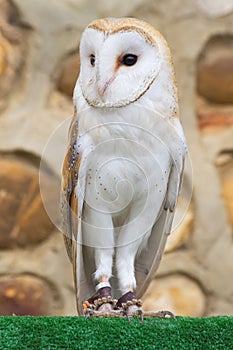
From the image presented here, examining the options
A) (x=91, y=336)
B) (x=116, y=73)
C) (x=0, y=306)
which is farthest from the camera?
(x=0, y=306)

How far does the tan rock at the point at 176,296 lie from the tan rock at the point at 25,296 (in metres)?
0.28

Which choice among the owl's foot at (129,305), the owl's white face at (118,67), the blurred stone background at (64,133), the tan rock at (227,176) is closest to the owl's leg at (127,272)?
the owl's foot at (129,305)

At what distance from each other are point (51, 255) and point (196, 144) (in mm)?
519

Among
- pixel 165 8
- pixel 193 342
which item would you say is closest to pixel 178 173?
pixel 193 342

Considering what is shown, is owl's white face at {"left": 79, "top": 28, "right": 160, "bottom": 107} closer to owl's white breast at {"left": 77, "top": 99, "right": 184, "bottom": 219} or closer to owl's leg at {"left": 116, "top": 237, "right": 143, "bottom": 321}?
owl's white breast at {"left": 77, "top": 99, "right": 184, "bottom": 219}

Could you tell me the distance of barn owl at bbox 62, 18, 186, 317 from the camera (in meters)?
1.40

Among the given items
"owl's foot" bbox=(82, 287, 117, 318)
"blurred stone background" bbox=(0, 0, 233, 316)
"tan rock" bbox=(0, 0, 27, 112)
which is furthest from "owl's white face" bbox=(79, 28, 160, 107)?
"tan rock" bbox=(0, 0, 27, 112)

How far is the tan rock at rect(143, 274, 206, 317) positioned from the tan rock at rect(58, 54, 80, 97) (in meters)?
0.61

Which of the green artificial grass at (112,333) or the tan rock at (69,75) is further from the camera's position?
the tan rock at (69,75)

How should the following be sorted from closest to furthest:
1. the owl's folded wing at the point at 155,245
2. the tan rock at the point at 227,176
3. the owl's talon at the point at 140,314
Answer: the owl's talon at the point at 140,314 < the owl's folded wing at the point at 155,245 < the tan rock at the point at 227,176

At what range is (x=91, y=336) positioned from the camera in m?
1.15

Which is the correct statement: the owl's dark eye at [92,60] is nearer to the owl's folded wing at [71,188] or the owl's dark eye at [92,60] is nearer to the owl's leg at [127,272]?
the owl's folded wing at [71,188]

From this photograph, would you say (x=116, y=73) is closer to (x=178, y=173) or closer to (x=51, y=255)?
(x=178, y=173)

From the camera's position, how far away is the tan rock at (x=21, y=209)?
220 centimetres
